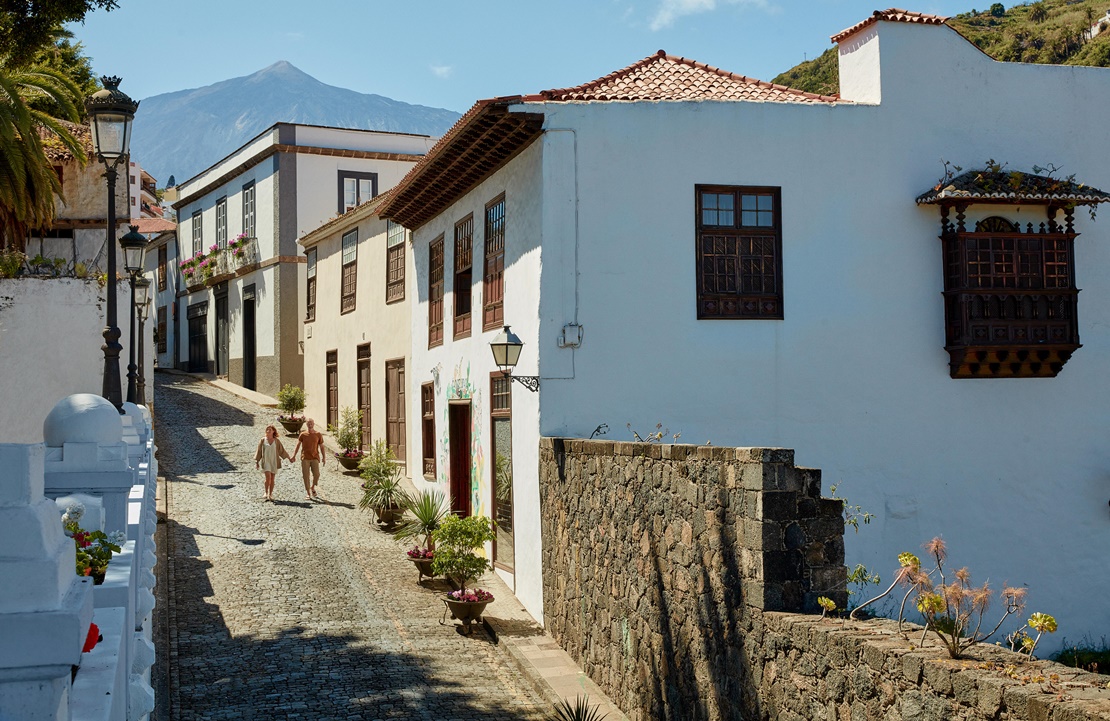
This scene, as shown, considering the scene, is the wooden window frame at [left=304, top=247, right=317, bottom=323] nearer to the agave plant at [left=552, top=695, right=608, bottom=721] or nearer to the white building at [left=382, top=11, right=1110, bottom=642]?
the white building at [left=382, top=11, right=1110, bottom=642]

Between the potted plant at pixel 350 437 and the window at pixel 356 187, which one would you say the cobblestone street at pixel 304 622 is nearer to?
the potted plant at pixel 350 437

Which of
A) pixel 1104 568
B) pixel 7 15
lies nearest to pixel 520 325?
pixel 7 15

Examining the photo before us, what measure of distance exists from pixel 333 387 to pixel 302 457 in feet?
27.4

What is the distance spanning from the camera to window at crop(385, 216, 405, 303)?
894 inches

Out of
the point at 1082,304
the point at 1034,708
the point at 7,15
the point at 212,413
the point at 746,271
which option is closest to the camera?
the point at 1034,708

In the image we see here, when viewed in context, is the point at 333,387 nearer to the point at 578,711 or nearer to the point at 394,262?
the point at 394,262

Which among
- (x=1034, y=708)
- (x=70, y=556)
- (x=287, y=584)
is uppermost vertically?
(x=70, y=556)

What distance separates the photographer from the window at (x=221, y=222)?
3525 centimetres

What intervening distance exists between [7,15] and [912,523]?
11740 mm

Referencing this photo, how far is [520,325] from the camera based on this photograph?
1429cm

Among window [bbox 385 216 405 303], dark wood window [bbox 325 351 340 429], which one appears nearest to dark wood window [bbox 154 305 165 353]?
dark wood window [bbox 325 351 340 429]

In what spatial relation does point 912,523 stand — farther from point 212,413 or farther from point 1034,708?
point 212,413

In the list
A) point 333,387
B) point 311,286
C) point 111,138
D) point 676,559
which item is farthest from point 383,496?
point 311,286

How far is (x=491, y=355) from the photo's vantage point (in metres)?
16.0
